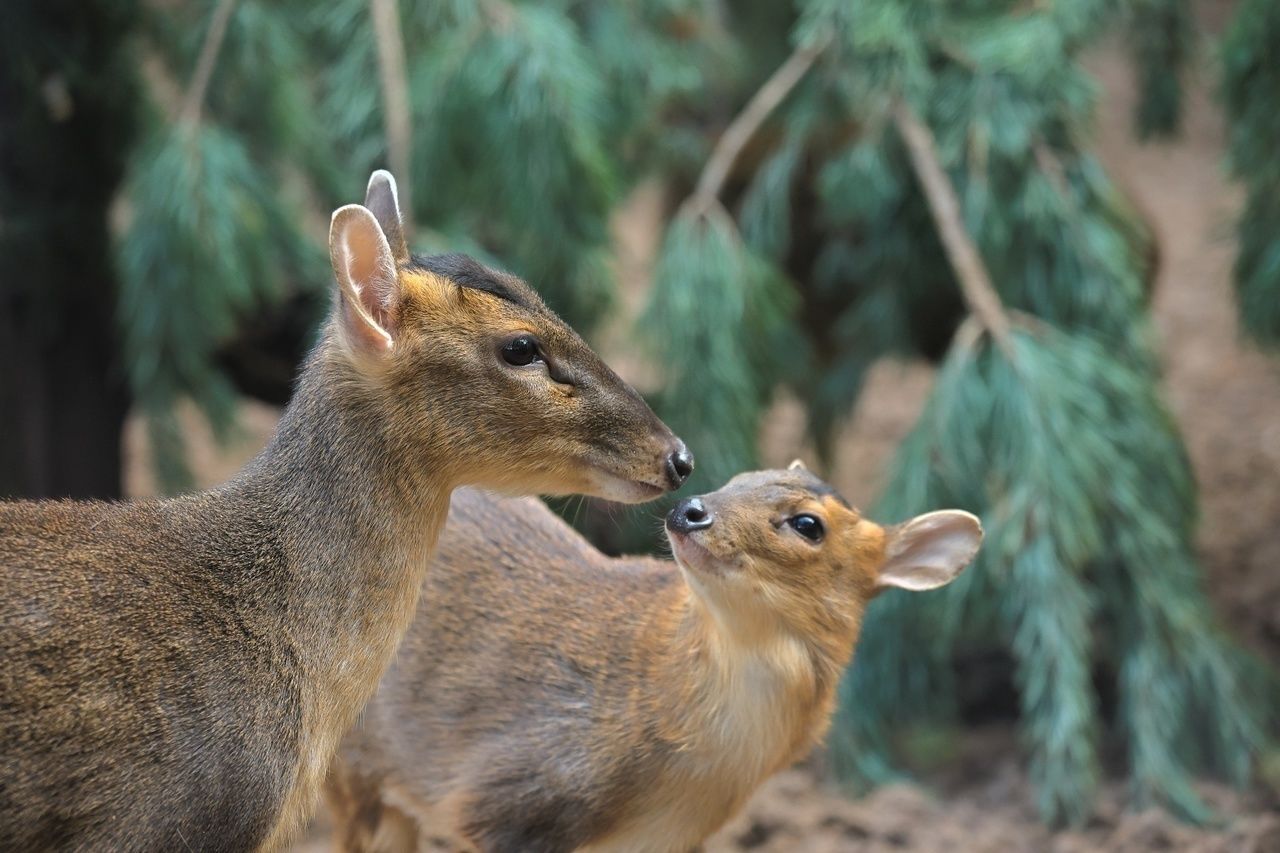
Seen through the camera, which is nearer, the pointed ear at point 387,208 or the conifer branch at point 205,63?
the pointed ear at point 387,208

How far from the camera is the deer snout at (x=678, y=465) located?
9.28 feet

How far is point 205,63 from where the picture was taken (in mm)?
4590

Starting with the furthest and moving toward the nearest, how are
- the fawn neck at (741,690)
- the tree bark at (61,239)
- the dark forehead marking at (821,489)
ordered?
the tree bark at (61,239), the dark forehead marking at (821,489), the fawn neck at (741,690)

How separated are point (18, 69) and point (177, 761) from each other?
11.4 ft

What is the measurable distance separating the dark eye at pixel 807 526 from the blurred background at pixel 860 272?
115 centimetres

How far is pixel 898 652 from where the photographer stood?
16.1ft

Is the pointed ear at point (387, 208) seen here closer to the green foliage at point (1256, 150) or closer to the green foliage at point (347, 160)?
the green foliage at point (347, 160)

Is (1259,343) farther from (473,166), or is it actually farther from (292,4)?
(292,4)

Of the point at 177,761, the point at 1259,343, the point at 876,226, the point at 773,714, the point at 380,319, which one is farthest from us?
the point at 876,226

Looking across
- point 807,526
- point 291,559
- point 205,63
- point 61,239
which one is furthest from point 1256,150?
point 61,239

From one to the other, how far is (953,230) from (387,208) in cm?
242

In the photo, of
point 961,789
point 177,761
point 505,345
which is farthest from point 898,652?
point 177,761

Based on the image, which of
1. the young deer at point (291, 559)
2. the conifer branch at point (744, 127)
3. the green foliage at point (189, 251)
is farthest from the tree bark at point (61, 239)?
the young deer at point (291, 559)

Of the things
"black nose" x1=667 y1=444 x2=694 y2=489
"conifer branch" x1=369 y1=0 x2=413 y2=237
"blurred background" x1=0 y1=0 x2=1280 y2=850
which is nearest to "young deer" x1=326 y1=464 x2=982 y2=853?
"black nose" x1=667 y1=444 x2=694 y2=489
